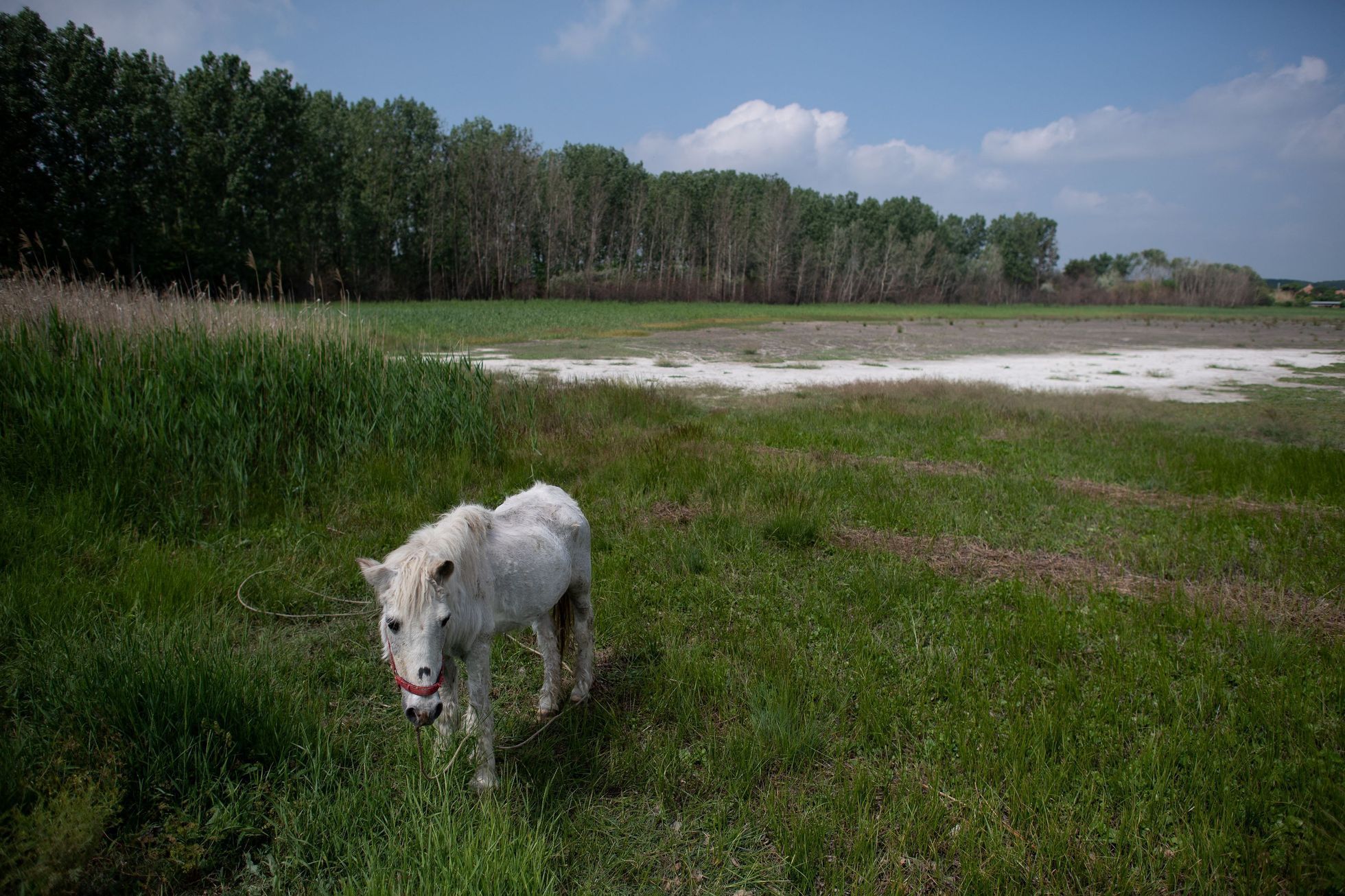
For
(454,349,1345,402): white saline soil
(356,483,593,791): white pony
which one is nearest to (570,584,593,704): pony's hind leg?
(356,483,593,791): white pony

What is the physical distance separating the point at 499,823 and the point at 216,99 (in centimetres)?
6187

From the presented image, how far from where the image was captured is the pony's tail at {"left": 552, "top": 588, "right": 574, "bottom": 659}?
3.89 meters

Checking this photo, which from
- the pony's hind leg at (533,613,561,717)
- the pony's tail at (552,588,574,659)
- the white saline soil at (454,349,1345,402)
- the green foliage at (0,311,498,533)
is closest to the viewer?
the pony's hind leg at (533,613,561,717)

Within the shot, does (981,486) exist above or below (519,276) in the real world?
below

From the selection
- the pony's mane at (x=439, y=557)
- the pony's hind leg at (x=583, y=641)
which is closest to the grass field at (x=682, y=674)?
the pony's hind leg at (x=583, y=641)

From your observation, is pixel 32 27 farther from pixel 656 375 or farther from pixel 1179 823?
pixel 1179 823

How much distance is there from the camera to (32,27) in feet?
120

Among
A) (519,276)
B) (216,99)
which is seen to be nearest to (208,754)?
(216,99)

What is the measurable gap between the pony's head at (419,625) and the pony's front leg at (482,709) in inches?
13.3

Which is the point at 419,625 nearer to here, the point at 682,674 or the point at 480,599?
the point at 480,599

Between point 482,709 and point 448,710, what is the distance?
0.19 meters

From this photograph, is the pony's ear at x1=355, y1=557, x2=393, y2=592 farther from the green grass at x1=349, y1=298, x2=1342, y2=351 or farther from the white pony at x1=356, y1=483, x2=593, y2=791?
the green grass at x1=349, y1=298, x2=1342, y2=351

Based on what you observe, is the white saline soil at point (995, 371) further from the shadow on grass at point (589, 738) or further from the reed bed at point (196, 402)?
the shadow on grass at point (589, 738)

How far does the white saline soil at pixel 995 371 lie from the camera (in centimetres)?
1719
